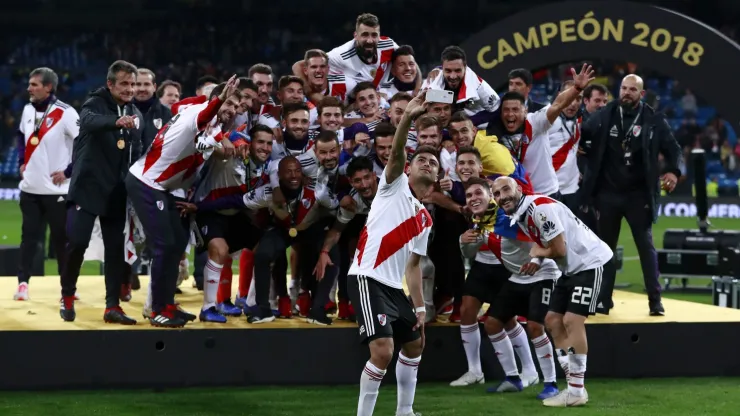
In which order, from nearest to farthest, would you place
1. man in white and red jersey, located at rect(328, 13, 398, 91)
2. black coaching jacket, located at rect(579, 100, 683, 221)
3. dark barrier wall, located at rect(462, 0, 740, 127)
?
man in white and red jersey, located at rect(328, 13, 398, 91) → black coaching jacket, located at rect(579, 100, 683, 221) → dark barrier wall, located at rect(462, 0, 740, 127)

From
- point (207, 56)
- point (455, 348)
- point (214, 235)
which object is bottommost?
point (455, 348)

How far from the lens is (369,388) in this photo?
6.91 meters

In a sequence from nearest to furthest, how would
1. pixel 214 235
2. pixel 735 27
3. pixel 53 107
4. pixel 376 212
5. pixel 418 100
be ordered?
pixel 418 100, pixel 376 212, pixel 214 235, pixel 53 107, pixel 735 27

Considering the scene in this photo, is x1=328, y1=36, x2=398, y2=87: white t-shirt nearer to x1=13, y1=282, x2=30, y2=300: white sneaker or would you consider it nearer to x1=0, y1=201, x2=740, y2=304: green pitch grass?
x1=13, y1=282, x2=30, y2=300: white sneaker

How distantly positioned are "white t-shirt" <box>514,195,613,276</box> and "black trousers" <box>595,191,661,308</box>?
1.44 meters

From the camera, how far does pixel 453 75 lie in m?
8.90

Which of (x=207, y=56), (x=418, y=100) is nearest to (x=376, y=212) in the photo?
(x=418, y=100)

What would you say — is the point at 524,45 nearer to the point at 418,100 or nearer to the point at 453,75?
the point at 453,75

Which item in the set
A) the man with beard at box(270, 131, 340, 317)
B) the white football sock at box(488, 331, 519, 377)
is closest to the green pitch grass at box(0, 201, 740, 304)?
the white football sock at box(488, 331, 519, 377)

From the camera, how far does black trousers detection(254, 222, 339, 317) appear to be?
8.58 metres

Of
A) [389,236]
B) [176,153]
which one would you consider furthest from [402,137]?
[176,153]

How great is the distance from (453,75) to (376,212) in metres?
2.08

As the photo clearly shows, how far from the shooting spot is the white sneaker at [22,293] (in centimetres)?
962

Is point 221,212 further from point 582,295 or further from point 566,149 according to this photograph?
point 566,149
